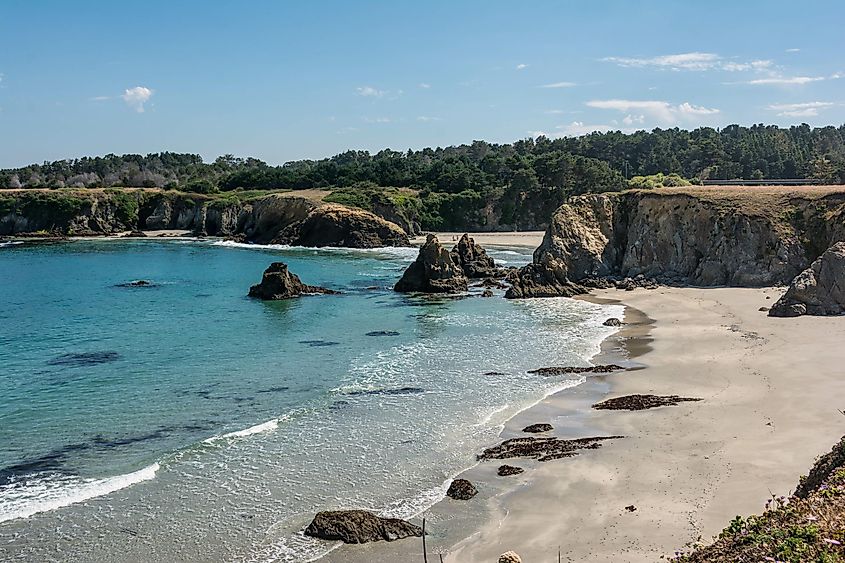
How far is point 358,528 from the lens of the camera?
1580 centimetres

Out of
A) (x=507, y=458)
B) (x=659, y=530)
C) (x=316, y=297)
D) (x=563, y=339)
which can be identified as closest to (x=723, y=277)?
(x=563, y=339)

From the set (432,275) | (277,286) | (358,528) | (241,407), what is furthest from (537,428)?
(277,286)

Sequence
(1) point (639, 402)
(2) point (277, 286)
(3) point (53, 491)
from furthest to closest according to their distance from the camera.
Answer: (2) point (277, 286) < (1) point (639, 402) < (3) point (53, 491)

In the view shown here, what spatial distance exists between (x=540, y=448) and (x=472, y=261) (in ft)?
135

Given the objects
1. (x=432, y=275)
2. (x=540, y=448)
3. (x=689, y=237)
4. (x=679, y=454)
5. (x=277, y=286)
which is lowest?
(x=540, y=448)

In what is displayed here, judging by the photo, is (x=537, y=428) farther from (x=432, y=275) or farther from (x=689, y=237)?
(x=689, y=237)

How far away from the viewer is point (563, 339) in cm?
3588

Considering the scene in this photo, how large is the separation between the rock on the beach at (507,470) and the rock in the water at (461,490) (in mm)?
1243

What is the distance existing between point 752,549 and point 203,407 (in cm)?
1962

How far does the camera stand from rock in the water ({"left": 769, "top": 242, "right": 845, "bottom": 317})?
36312 millimetres

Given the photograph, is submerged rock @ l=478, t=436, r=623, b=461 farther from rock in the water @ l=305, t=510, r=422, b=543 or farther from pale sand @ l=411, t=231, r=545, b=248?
pale sand @ l=411, t=231, r=545, b=248

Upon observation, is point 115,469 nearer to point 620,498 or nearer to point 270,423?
point 270,423

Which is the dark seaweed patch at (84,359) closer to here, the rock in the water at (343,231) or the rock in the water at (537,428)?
the rock in the water at (537,428)

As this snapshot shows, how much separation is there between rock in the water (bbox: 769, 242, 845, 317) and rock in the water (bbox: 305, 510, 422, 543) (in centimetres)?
2780
